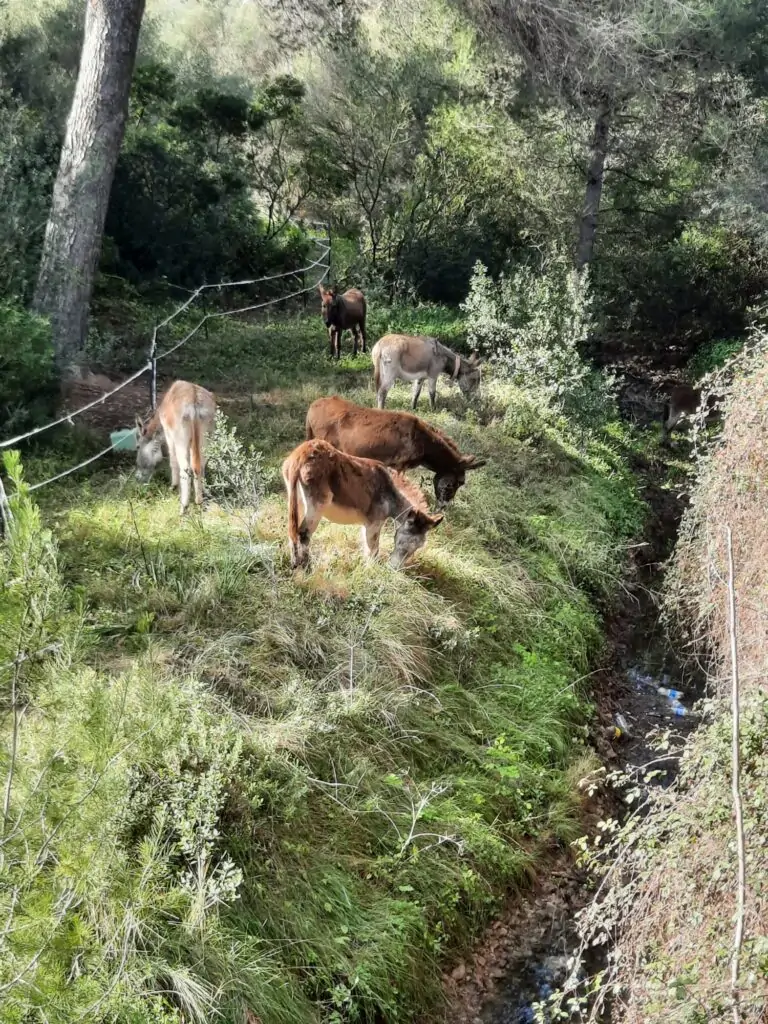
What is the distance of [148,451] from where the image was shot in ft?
26.1

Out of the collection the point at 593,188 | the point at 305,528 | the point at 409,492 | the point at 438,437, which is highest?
the point at 593,188

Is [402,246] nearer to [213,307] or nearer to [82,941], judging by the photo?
[213,307]

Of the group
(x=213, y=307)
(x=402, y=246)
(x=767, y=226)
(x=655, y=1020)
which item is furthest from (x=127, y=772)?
(x=402, y=246)

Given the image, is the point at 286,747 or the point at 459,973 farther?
the point at 286,747

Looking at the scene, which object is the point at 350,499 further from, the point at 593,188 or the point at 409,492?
the point at 593,188

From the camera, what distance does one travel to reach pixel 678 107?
14297 millimetres

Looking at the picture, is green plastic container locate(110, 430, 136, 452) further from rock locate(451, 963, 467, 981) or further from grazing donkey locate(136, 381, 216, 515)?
rock locate(451, 963, 467, 981)

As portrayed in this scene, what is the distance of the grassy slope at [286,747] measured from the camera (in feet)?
10.9

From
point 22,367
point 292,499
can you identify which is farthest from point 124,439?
point 292,499

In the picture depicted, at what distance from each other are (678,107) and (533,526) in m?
10.3

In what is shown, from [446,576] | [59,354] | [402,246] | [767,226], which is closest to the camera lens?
[446,576]

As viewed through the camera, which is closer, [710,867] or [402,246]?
[710,867]

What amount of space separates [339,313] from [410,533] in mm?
7358

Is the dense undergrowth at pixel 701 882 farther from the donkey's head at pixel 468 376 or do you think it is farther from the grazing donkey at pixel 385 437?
the donkey's head at pixel 468 376
